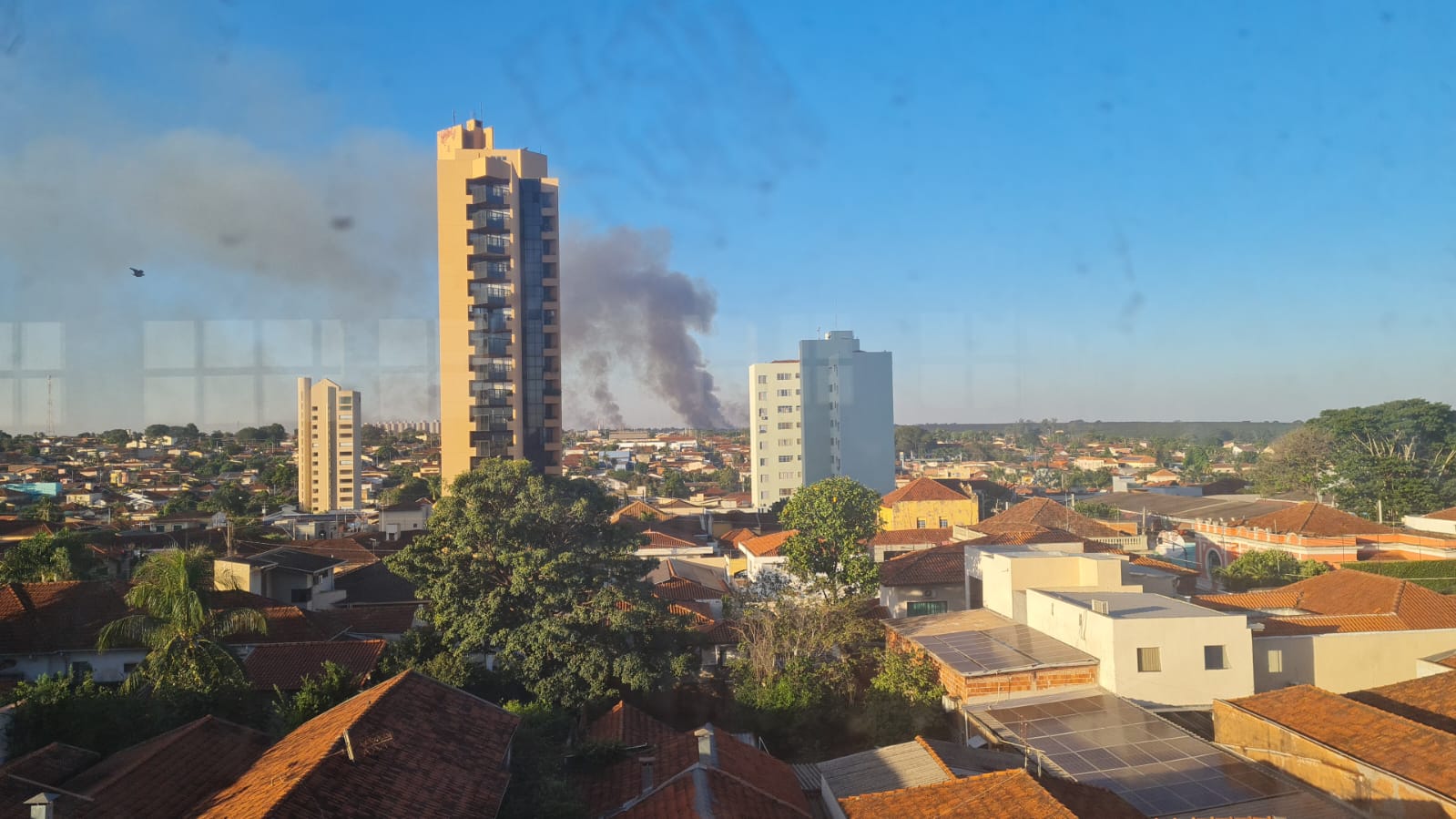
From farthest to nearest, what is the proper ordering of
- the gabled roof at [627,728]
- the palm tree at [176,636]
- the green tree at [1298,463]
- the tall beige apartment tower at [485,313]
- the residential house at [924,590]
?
1. the green tree at [1298,463]
2. the tall beige apartment tower at [485,313]
3. the residential house at [924,590]
4. the gabled roof at [627,728]
5. the palm tree at [176,636]

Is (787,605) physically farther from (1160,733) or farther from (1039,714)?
(1160,733)

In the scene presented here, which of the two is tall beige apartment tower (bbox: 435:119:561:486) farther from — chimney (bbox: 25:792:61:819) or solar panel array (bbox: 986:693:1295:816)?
chimney (bbox: 25:792:61:819)

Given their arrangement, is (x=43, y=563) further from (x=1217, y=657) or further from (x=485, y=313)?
(x=1217, y=657)

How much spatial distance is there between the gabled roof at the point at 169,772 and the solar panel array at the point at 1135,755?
21.7 ft

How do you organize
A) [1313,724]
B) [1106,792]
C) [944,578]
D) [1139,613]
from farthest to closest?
[944,578], [1139,613], [1313,724], [1106,792]

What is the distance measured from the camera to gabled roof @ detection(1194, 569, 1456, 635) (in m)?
12.5

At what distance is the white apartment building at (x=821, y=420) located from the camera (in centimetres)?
4150

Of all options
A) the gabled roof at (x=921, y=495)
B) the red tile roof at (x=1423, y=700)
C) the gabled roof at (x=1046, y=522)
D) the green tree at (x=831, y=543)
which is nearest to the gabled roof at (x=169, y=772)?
the green tree at (x=831, y=543)

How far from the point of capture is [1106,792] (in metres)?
6.66

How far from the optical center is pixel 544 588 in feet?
36.5

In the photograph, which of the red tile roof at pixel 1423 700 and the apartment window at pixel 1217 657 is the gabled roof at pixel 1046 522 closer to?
the apartment window at pixel 1217 657

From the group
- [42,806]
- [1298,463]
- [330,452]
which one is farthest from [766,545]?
[330,452]

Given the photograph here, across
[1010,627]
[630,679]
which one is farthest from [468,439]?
[1010,627]

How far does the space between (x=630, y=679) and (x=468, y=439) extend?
1432 centimetres
